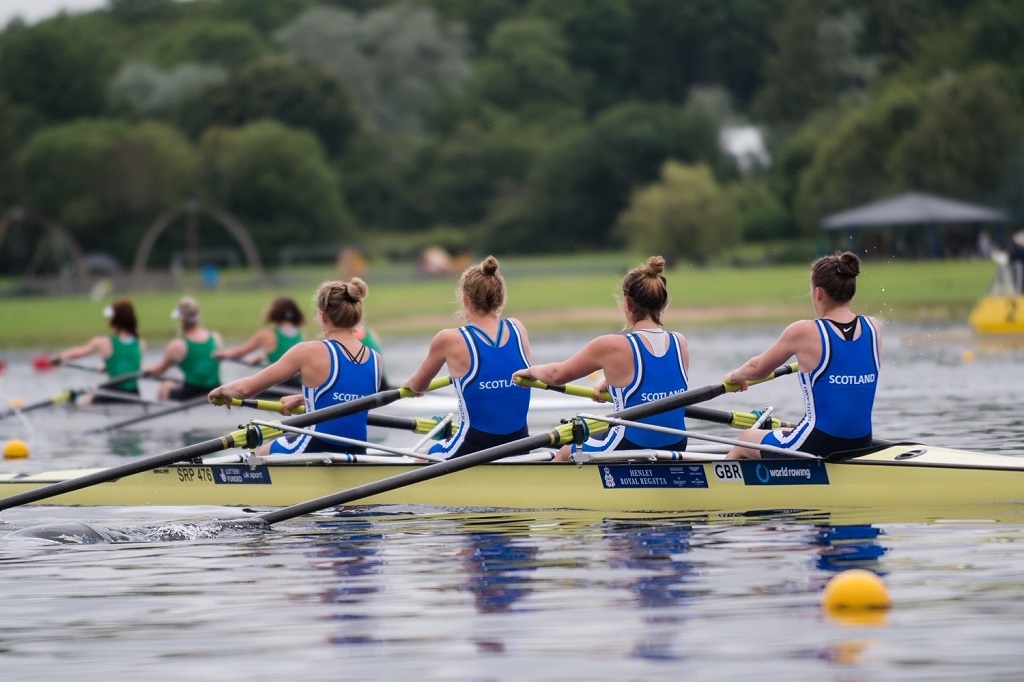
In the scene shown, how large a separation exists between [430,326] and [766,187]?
43957 mm

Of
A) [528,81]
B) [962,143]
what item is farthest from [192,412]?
[528,81]

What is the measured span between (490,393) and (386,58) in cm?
9229

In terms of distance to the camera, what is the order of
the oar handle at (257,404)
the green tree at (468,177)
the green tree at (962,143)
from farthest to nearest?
the green tree at (468,177) → the green tree at (962,143) → the oar handle at (257,404)

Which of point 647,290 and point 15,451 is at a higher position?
point 647,290

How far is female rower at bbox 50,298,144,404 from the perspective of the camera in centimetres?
1706

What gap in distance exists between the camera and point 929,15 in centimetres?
8912

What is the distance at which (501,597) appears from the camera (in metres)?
7.33

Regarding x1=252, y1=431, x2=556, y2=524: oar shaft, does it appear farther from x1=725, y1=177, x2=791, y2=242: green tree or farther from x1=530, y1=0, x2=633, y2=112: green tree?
x1=530, y1=0, x2=633, y2=112: green tree

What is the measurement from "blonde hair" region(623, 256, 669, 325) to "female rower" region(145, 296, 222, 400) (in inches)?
319

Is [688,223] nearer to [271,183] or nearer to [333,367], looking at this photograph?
[271,183]

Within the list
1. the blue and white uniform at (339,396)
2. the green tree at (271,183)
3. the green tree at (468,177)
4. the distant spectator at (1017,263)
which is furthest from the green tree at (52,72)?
the blue and white uniform at (339,396)

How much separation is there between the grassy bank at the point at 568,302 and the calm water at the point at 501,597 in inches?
847

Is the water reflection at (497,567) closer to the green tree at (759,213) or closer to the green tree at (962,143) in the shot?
the green tree at (962,143)

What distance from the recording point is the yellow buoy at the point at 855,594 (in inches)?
266
